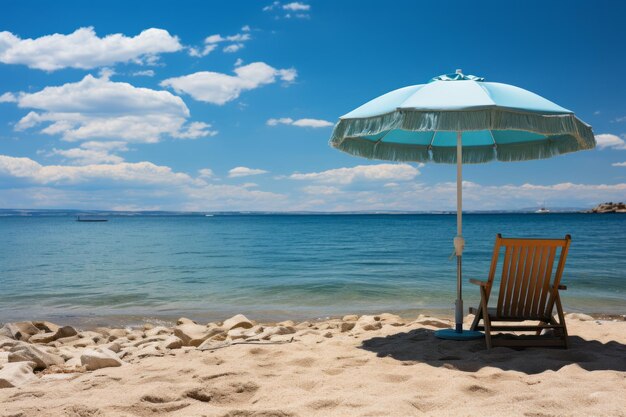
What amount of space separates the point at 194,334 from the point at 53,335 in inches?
92.2

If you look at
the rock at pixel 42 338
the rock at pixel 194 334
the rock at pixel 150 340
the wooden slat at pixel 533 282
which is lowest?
the rock at pixel 42 338

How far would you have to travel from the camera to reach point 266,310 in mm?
10648

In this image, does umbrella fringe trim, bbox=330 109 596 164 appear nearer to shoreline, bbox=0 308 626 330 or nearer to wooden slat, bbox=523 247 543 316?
wooden slat, bbox=523 247 543 316

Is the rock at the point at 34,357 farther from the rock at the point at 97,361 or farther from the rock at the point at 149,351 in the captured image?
the rock at the point at 149,351

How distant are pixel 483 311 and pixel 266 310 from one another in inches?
243

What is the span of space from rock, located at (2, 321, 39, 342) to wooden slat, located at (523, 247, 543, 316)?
20.8ft

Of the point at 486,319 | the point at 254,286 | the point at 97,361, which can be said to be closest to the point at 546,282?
the point at 486,319

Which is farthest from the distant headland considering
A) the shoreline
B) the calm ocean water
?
the shoreline

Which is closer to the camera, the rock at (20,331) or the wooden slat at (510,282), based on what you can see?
the wooden slat at (510,282)

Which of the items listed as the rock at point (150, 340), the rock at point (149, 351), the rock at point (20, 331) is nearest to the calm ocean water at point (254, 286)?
the rock at point (20, 331)

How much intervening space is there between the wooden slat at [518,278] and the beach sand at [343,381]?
456mm

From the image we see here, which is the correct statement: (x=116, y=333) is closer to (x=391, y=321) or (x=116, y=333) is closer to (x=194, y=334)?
Result: (x=194, y=334)

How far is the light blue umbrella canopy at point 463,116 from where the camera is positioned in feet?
14.4

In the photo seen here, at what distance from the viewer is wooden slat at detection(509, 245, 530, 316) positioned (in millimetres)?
5062
